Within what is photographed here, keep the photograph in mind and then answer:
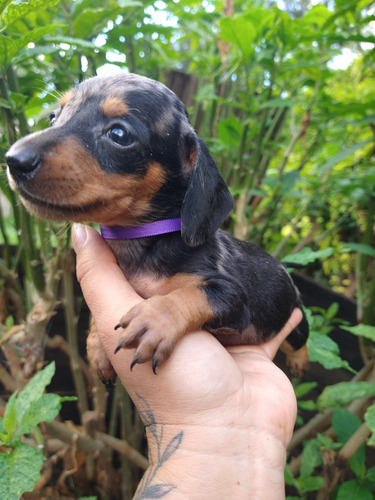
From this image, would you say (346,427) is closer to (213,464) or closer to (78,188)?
(213,464)

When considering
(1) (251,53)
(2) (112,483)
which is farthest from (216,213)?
(2) (112,483)

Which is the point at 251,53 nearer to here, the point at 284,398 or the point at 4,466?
the point at 284,398

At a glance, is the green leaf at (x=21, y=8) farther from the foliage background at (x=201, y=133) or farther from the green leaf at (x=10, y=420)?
the green leaf at (x=10, y=420)

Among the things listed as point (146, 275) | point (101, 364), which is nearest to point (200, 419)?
point (101, 364)

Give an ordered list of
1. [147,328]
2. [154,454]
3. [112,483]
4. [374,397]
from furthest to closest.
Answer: [112,483]
[374,397]
[154,454]
[147,328]

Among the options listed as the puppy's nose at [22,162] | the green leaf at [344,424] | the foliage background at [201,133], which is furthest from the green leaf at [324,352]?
the puppy's nose at [22,162]

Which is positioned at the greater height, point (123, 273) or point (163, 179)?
point (163, 179)

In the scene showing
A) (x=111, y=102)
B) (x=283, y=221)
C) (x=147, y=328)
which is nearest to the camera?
(x=147, y=328)
